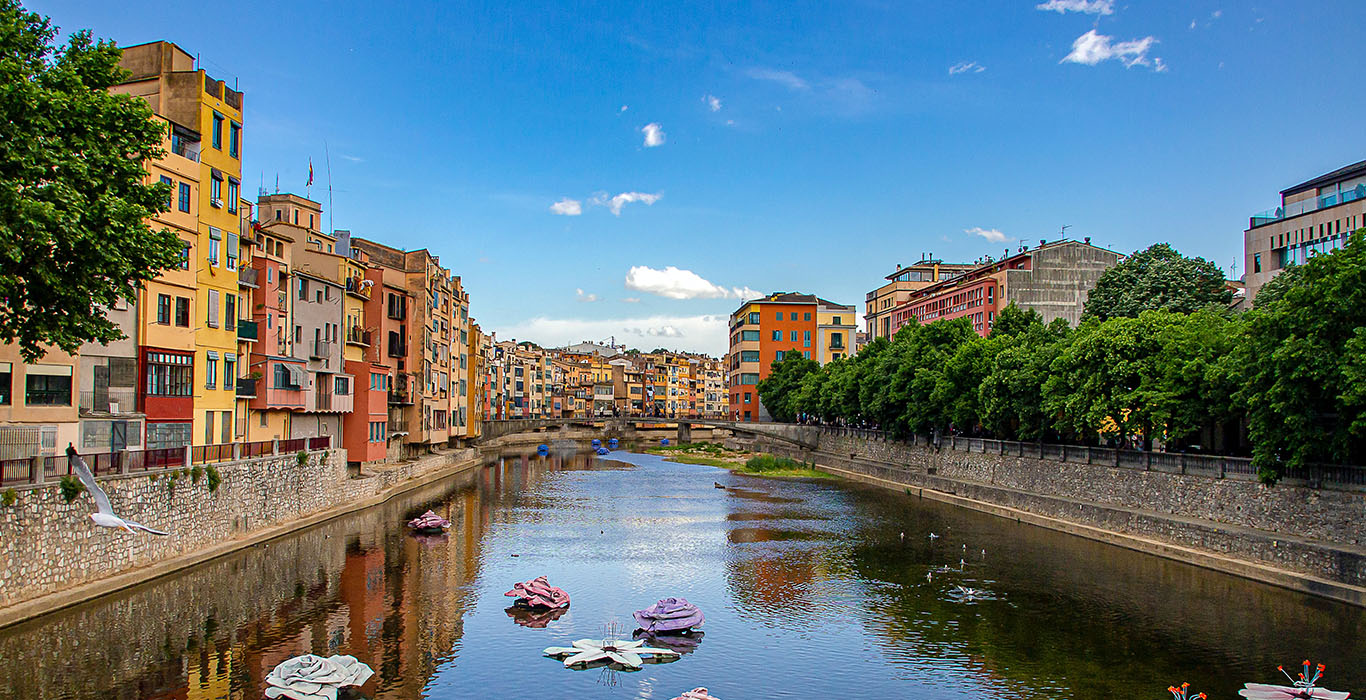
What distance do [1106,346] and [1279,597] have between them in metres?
16.3

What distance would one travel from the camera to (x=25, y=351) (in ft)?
83.2

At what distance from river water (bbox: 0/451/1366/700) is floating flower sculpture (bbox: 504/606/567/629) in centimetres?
33

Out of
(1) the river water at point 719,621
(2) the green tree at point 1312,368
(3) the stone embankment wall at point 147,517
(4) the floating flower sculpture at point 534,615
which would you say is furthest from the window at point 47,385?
(2) the green tree at point 1312,368

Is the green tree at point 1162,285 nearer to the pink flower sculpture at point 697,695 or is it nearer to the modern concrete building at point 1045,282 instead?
the modern concrete building at point 1045,282

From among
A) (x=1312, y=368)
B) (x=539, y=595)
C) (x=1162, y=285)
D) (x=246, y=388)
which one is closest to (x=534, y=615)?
(x=539, y=595)

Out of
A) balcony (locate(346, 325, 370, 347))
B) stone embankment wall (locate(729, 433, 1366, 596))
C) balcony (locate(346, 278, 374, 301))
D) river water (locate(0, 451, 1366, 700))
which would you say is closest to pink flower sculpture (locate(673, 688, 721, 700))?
river water (locate(0, 451, 1366, 700))

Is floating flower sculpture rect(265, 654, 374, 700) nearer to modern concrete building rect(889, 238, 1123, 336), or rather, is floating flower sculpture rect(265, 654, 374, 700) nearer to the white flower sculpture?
the white flower sculpture

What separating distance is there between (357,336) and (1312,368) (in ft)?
157

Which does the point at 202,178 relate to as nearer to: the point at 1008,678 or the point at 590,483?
the point at 1008,678

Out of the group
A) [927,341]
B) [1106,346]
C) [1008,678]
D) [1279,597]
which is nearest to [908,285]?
[927,341]

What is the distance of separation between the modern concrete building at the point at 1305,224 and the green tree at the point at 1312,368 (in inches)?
1319

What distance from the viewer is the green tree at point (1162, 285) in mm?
68188

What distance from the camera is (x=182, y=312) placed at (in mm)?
37469

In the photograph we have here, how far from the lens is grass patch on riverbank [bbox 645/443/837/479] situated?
86.1m
